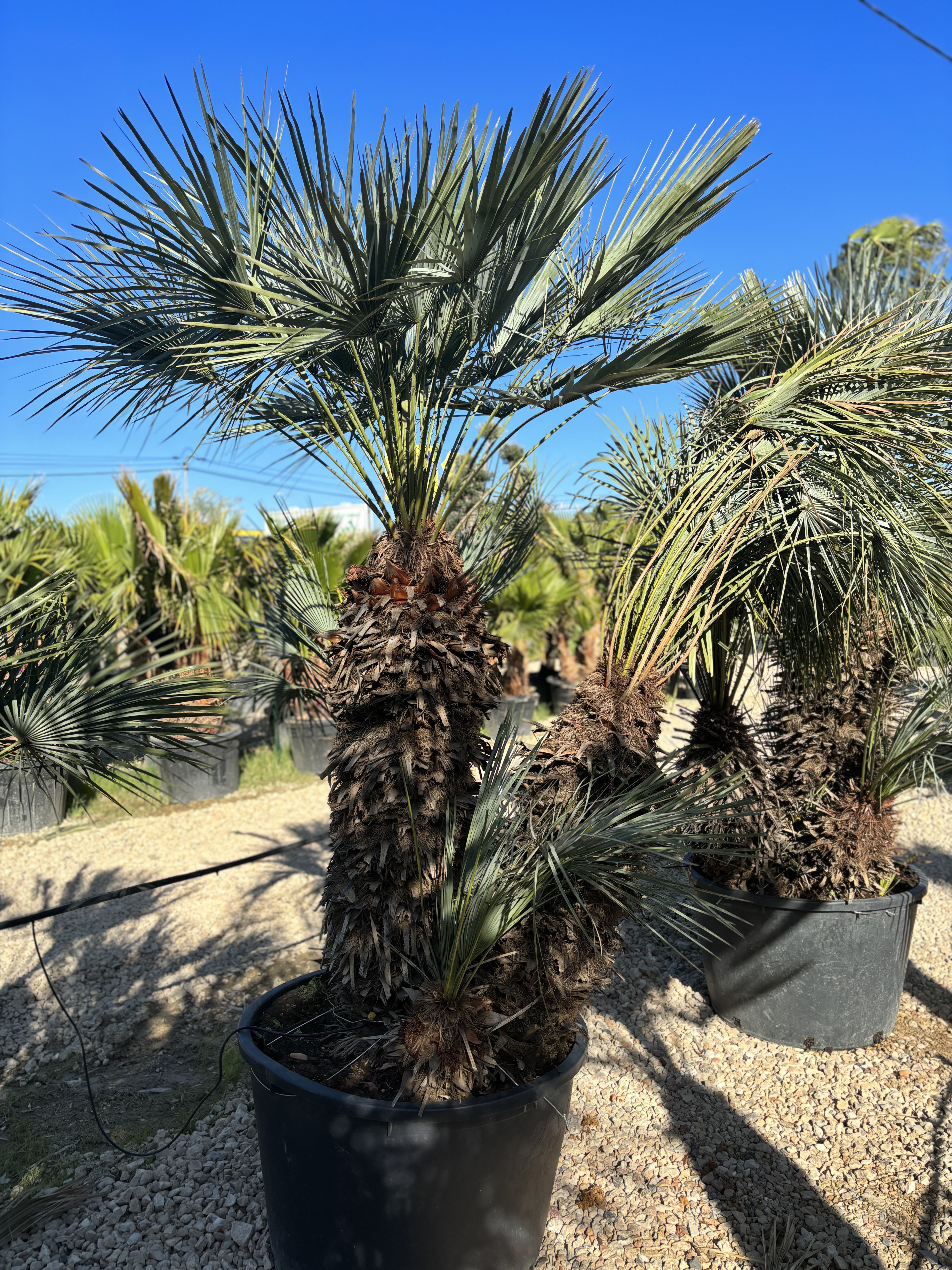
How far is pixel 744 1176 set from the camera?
2.80 meters

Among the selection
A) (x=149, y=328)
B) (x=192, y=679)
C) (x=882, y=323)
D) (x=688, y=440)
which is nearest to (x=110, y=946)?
(x=192, y=679)

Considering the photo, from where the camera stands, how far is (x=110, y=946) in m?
4.67

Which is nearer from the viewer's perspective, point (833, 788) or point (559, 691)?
point (833, 788)

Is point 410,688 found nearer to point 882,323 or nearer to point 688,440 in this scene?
point 688,440

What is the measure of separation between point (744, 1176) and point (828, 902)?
1146 mm

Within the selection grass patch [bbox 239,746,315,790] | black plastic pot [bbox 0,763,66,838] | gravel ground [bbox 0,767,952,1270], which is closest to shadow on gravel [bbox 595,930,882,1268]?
gravel ground [bbox 0,767,952,1270]

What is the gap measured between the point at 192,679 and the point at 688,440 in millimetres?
2088

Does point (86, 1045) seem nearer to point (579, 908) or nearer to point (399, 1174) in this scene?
point (399, 1174)

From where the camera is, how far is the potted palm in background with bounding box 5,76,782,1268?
211 centimetres

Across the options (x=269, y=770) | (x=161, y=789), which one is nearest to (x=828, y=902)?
(x=161, y=789)

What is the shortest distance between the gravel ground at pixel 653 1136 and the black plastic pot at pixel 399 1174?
15.7 inches

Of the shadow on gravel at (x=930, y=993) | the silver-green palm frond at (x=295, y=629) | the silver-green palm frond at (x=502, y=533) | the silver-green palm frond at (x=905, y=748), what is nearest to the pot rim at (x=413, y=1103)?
the silver-green palm frond at (x=295, y=629)

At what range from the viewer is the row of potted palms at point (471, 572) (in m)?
2.13

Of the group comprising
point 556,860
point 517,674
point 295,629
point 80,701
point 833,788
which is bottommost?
point 517,674
